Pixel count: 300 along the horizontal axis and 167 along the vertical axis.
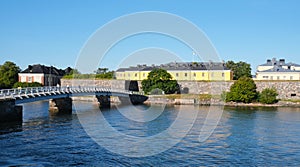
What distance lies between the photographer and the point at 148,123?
99.5 feet

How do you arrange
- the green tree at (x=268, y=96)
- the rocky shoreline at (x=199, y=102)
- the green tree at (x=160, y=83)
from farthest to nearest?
the green tree at (x=160, y=83), the green tree at (x=268, y=96), the rocky shoreline at (x=199, y=102)

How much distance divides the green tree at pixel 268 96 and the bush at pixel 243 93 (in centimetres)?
128

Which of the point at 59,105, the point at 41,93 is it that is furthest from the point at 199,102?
the point at 41,93

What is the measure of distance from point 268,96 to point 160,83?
64.0ft

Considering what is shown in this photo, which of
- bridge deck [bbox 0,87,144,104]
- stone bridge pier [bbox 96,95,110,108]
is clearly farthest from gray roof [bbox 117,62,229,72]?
bridge deck [bbox 0,87,144,104]

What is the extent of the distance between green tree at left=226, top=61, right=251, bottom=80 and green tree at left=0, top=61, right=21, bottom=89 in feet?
180

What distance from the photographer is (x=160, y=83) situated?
65.6 metres

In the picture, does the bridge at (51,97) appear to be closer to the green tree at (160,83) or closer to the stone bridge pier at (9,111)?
the stone bridge pier at (9,111)

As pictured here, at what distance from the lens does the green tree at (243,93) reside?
5691 cm

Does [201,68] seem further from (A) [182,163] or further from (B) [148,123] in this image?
(A) [182,163]

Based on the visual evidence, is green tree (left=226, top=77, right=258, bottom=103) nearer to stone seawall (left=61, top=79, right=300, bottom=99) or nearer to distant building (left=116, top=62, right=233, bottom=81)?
stone seawall (left=61, top=79, right=300, bottom=99)

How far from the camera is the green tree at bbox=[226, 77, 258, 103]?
56.9 m

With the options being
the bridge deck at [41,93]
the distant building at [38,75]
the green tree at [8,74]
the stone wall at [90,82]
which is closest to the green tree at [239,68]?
the stone wall at [90,82]

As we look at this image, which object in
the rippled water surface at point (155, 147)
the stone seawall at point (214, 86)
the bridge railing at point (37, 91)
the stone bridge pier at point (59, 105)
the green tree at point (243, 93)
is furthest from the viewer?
the stone seawall at point (214, 86)
